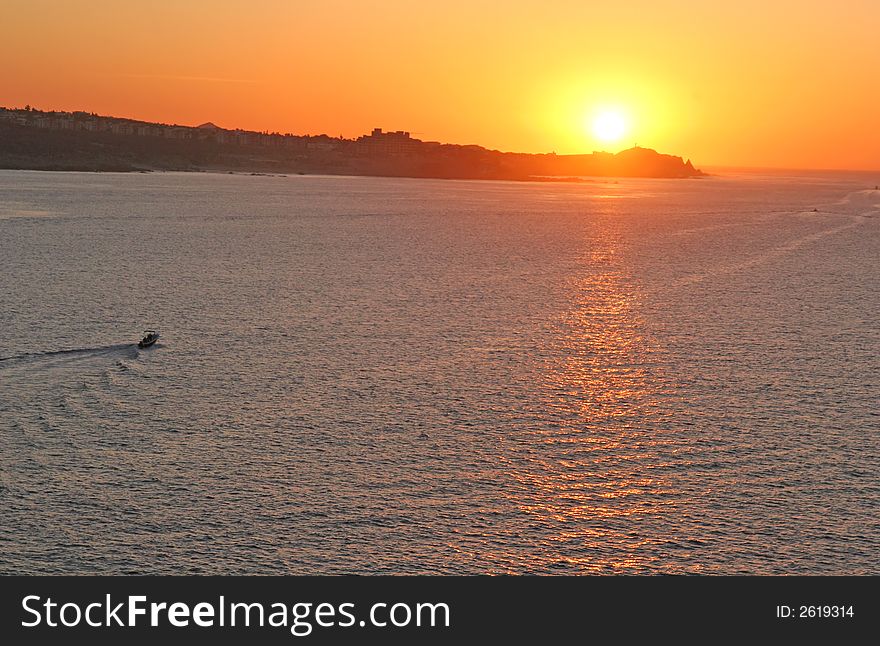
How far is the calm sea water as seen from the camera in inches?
257

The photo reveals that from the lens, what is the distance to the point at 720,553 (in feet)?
21.1

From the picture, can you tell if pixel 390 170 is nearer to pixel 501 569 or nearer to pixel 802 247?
pixel 802 247

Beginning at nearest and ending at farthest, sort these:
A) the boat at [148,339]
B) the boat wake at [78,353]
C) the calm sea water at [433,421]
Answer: the calm sea water at [433,421] < the boat wake at [78,353] < the boat at [148,339]

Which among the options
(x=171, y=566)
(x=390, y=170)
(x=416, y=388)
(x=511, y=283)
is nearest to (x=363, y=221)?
(x=511, y=283)

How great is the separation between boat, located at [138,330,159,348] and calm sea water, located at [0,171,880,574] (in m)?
0.15

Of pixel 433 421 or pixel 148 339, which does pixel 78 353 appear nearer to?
pixel 148 339

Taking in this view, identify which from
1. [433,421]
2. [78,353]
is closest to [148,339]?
[78,353]

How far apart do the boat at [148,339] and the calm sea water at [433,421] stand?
0.15 metres

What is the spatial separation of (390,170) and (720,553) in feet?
544

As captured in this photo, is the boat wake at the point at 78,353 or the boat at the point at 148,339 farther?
the boat at the point at 148,339

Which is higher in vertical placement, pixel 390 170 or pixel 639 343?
pixel 390 170

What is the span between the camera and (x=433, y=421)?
9.43 meters

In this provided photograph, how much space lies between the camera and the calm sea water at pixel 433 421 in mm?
6539

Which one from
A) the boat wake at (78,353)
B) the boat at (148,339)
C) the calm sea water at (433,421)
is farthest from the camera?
the boat at (148,339)
